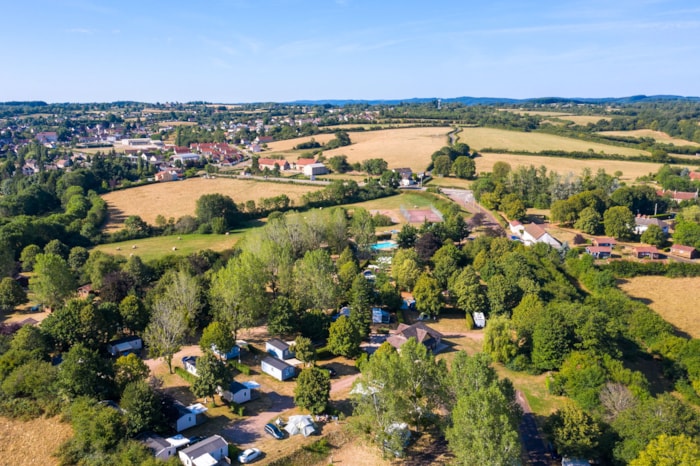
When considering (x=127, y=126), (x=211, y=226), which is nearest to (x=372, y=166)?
(x=211, y=226)

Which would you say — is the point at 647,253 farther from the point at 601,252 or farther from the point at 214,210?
the point at 214,210

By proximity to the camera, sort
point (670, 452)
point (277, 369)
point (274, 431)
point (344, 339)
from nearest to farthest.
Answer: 1. point (670, 452)
2. point (274, 431)
3. point (277, 369)
4. point (344, 339)

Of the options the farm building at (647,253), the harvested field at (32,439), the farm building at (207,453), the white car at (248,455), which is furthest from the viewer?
the farm building at (647,253)

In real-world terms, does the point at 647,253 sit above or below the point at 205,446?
above

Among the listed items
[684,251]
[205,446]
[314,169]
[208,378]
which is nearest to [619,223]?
[684,251]

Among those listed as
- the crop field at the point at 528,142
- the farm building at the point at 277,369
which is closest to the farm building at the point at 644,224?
the farm building at the point at 277,369

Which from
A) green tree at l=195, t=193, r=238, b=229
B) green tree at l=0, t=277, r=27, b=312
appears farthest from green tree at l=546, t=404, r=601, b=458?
green tree at l=195, t=193, r=238, b=229

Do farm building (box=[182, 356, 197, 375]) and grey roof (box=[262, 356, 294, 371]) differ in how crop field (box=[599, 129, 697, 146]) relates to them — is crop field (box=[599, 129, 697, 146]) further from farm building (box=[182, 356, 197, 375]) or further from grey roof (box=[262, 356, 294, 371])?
farm building (box=[182, 356, 197, 375])

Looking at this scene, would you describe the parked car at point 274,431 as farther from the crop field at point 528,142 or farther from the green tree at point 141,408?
the crop field at point 528,142
